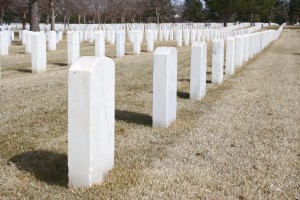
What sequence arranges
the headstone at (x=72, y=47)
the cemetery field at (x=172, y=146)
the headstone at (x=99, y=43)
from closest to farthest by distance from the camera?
1. the cemetery field at (x=172, y=146)
2. the headstone at (x=72, y=47)
3. the headstone at (x=99, y=43)

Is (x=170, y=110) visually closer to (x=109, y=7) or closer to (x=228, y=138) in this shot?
(x=228, y=138)

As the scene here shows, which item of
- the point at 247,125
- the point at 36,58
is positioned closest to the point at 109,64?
the point at 247,125

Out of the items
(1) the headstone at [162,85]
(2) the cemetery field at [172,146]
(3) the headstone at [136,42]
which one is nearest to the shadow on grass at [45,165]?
(2) the cemetery field at [172,146]

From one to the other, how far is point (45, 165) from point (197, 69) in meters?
4.16

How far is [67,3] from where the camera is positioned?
59.2 metres

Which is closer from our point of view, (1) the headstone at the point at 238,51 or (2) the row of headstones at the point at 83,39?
(2) the row of headstones at the point at 83,39

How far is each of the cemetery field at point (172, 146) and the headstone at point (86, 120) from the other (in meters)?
0.16

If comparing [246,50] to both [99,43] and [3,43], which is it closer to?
[99,43]

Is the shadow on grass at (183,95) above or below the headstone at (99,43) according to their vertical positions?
below

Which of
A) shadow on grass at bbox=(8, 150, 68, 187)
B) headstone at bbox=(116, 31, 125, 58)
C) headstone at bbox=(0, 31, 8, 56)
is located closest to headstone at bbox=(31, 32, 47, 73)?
headstone at bbox=(0, 31, 8, 56)

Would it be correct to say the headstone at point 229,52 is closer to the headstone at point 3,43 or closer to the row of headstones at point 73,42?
the row of headstones at point 73,42

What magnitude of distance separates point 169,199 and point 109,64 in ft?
4.36

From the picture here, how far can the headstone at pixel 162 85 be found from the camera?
608 centimetres

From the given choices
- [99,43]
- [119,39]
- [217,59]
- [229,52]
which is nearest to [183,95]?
[217,59]
